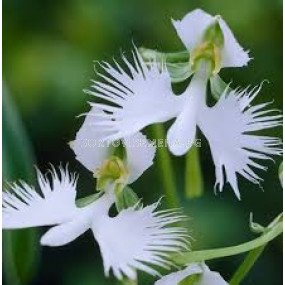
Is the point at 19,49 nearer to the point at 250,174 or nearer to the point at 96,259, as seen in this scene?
the point at 96,259

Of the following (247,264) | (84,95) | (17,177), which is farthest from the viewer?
(84,95)

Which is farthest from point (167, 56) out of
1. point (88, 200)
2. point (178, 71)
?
point (88, 200)

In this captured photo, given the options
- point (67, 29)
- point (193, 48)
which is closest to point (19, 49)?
point (67, 29)

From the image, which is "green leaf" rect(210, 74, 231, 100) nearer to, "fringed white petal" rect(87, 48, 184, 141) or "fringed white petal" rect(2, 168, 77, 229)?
"fringed white petal" rect(87, 48, 184, 141)

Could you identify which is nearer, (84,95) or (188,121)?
(188,121)

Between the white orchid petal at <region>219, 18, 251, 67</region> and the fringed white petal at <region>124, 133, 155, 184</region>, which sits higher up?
the white orchid petal at <region>219, 18, 251, 67</region>

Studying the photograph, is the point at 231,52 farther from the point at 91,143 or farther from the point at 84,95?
the point at 84,95

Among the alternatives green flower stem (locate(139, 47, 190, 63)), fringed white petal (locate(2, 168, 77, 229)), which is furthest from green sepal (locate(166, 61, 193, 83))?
fringed white petal (locate(2, 168, 77, 229))

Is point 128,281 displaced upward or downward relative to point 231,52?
downward
